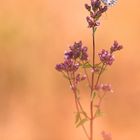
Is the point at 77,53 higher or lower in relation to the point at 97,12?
lower

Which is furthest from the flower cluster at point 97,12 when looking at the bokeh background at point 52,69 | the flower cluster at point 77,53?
the bokeh background at point 52,69

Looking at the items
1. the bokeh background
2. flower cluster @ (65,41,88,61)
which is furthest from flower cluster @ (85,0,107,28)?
the bokeh background

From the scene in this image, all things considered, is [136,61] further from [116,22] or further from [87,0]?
[87,0]

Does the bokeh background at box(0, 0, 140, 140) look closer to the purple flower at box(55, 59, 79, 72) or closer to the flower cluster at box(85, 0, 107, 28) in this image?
the purple flower at box(55, 59, 79, 72)

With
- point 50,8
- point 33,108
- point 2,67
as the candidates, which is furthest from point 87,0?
point 33,108

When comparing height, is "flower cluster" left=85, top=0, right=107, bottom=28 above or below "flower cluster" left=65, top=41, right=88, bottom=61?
above

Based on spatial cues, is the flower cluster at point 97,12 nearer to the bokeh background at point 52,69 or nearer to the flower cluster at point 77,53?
the flower cluster at point 77,53

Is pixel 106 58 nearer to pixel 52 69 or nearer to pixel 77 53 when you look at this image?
pixel 77 53

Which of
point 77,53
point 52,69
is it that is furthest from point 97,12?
point 52,69
